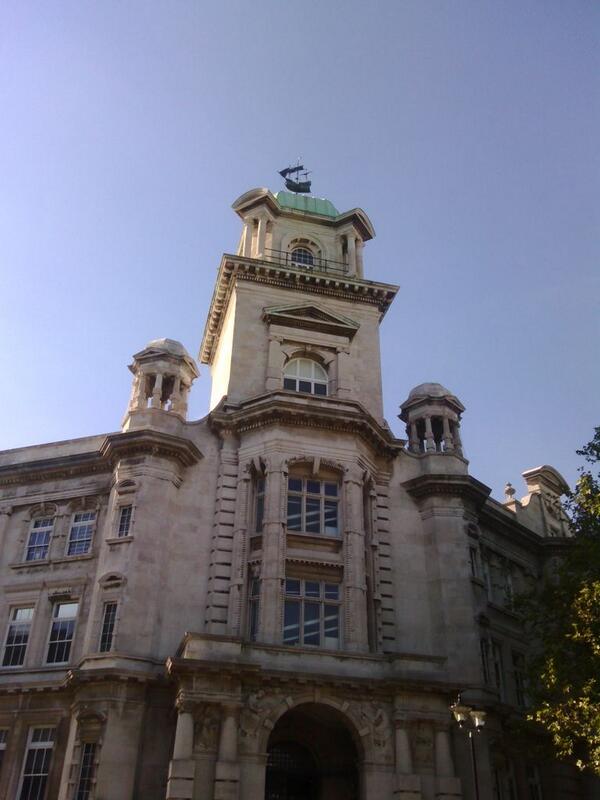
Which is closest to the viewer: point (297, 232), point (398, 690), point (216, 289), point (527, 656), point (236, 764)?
point (236, 764)

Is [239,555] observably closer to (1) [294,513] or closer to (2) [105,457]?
(1) [294,513]

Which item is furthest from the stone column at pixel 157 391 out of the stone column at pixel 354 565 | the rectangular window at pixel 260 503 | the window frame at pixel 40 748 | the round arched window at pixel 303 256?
the window frame at pixel 40 748

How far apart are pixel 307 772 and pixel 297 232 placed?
95.4ft

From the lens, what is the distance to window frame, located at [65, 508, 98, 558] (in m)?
36.7

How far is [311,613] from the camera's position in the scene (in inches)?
1321

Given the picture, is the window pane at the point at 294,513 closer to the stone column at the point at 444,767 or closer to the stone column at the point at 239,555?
the stone column at the point at 239,555

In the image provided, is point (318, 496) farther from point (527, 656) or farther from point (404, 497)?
point (527, 656)

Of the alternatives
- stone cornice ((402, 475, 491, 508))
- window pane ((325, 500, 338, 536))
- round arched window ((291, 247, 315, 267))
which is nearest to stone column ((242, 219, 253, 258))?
round arched window ((291, 247, 315, 267))

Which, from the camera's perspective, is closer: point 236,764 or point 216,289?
point 236,764

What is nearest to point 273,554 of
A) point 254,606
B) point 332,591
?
point 254,606

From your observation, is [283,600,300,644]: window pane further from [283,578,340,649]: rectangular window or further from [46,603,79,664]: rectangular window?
[46,603,79,664]: rectangular window

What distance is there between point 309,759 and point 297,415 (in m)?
14.4

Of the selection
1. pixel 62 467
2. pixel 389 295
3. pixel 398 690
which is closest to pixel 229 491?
pixel 62 467

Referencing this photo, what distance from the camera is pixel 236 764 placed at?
2733 centimetres
